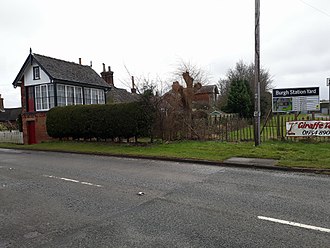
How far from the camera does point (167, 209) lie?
17.8ft

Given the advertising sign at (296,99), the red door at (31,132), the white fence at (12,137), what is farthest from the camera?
the white fence at (12,137)

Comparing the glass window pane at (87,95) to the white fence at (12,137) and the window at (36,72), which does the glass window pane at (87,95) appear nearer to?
the window at (36,72)

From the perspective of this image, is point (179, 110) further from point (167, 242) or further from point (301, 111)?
point (167, 242)

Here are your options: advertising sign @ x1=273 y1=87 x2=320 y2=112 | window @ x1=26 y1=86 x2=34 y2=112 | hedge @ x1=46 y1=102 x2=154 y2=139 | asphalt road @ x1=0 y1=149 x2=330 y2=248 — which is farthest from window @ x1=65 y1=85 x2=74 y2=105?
advertising sign @ x1=273 y1=87 x2=320 y2=112

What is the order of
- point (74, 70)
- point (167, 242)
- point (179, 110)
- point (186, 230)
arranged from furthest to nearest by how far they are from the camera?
1. point (74, 70)
2. point (179, 110)
3. point (186, 230)
4. point (167, 242)

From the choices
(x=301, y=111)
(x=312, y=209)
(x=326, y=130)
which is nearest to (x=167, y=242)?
(x=312, y=209)

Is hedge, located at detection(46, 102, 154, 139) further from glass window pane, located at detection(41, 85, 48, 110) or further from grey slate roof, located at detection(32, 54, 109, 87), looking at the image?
grey slate roof, located at detection(32, 54, 109, 87)

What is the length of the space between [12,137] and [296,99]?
24526 millimetres

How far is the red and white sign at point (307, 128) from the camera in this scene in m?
12.8

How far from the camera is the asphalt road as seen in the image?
13.5ft

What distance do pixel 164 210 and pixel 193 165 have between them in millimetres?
5172

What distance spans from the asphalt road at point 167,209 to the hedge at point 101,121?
7751 millimetres

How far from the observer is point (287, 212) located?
5.06 meters

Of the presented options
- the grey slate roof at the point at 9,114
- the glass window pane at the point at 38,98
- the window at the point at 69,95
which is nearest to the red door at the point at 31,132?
the glass window pane at the point at 38,98
